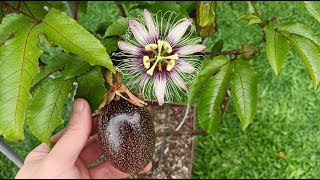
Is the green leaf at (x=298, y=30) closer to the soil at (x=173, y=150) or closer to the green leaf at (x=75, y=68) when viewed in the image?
the green leaf at (x=75, y=68)

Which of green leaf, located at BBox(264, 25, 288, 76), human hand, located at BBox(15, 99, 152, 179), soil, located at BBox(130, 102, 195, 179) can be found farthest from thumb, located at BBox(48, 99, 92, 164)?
soil, located at BBox(130, 102, 195, 179)

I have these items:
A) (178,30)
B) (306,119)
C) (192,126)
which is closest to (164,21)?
(178,30)

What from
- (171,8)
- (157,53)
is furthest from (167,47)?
(171,8)

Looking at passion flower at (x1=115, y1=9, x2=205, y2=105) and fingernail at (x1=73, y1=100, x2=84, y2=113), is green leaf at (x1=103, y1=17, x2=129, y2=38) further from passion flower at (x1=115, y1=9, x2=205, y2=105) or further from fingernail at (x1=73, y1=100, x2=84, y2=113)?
fingernail at (x1=73, y1=100, x2=84, y2=113)

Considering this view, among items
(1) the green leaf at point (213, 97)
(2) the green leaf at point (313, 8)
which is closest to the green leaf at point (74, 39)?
(1) the green leaf at point (213, 97)

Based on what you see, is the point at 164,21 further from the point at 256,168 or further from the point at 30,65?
the point at 256,168
